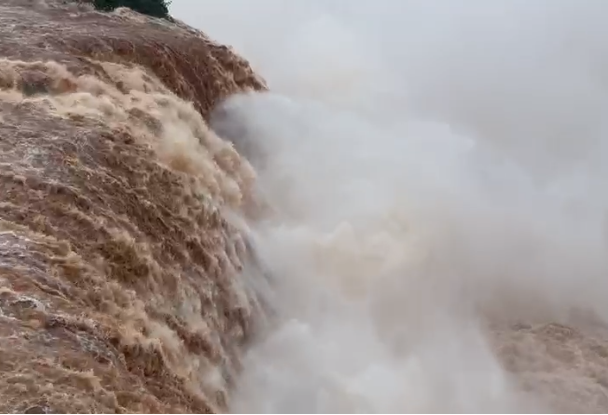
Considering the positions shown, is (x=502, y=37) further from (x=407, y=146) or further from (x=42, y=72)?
(x=42, y=72)

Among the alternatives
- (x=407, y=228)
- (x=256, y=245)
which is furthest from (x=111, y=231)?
(x=407, y=228)

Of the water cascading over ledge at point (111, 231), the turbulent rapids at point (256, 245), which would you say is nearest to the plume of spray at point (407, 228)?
the turbulent rapids at point (256, 245)

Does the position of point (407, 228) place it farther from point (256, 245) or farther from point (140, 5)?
point (140, 5)

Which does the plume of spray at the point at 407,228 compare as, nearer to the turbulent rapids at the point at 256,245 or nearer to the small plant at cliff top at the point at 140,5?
the turbulent rapids at the point at 256,245

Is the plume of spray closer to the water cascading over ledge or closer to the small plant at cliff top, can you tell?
the water cascading over ledge

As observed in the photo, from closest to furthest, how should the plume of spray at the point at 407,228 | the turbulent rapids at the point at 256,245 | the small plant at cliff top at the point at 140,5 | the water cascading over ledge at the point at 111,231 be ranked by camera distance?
the water cascading over ledge at the point at 111,231
the turbulent rapids at the point at 256,245
the plume of spray at the point at 407,228
the small plant at cliff top at the point at 140,5

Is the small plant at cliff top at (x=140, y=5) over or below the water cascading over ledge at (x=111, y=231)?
over
